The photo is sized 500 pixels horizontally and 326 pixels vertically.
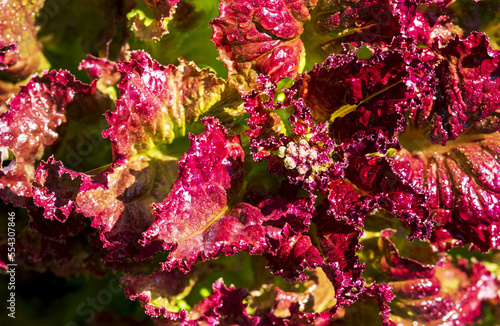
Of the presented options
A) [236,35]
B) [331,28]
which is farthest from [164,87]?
[331,28]

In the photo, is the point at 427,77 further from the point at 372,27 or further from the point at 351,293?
the point at 351,293

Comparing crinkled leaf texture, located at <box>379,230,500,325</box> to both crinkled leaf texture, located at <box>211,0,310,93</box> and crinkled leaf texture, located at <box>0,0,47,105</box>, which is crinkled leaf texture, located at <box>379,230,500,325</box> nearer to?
crinkled leaf texture, located at <box>211,0,310,93</box>

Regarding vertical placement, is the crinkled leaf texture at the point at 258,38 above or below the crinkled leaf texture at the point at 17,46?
above

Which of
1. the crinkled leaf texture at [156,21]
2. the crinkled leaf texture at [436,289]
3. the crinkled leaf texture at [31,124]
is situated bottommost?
the crinkled leaf texture at [436,289]

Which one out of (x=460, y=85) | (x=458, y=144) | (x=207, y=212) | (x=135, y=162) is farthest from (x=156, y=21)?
(x=458, y=144)

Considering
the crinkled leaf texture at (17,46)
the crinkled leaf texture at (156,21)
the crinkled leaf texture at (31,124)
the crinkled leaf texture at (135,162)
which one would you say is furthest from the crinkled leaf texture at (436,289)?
the crinkled leaf texture at (17,46)

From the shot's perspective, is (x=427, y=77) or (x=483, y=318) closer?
(x=427, y=77)

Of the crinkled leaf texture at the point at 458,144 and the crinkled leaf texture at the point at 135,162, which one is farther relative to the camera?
the crinkled leaf texture at the point at 458,144

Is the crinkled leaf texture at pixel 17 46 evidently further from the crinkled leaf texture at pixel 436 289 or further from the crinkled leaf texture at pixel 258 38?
the crinkled leaf texture at pixel 436 289

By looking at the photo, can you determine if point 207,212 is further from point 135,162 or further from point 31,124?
point 31,124
